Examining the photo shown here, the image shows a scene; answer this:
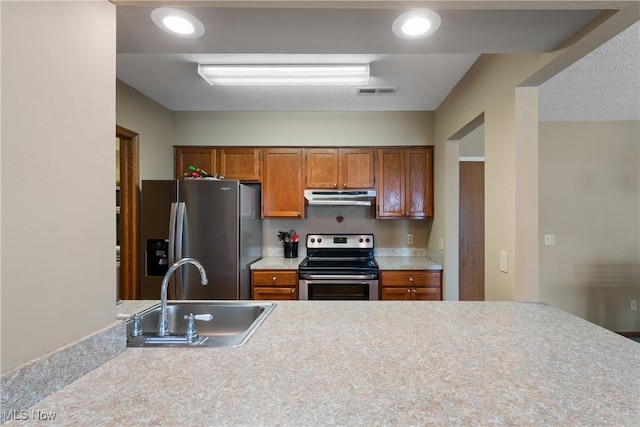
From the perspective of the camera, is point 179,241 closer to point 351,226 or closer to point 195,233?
point 195,233

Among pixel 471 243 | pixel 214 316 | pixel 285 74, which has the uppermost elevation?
pixel 285 74

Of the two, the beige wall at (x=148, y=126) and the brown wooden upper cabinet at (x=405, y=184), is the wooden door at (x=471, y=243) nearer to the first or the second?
the brown wooden upper cabinet at (x=405, y=184)

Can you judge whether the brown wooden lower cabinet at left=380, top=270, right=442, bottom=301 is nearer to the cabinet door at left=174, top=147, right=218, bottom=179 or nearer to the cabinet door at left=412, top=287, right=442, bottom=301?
the cabinet door at left=412, top=287, right=442, bottom=301

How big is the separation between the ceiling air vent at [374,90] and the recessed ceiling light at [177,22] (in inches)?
66.2

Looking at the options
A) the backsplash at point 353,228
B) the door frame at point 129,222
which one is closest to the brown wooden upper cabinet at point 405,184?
the backsplash at point 353,228

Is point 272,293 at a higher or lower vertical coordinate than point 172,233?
lower

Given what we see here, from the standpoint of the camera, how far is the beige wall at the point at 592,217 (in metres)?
3.50

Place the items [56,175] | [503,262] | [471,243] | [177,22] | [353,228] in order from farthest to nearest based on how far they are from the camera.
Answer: [471,243]
[353,228]
[503,262]
[177,22]
[56,175]

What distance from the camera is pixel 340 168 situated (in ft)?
11.0

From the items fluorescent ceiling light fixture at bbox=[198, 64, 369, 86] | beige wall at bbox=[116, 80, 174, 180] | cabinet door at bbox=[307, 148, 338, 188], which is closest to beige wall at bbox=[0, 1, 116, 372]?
fluorescent ceiling light fixture at bbox=[198, 64, 369, 86]

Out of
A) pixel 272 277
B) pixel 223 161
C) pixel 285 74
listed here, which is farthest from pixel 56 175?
pixel 223 161

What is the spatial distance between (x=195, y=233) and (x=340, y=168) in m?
1.64

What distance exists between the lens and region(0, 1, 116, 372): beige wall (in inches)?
26.6

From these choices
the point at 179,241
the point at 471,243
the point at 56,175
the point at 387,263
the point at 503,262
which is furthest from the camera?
the point at 471,243
